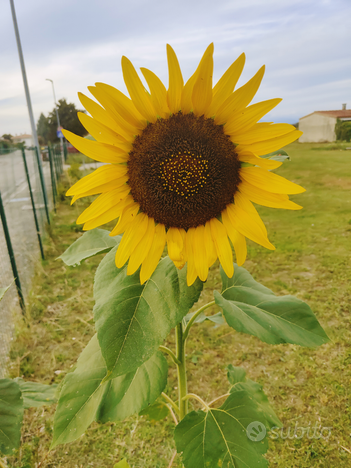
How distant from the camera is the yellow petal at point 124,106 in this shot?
0.81 m

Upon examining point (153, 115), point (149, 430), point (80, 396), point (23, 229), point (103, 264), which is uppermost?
point (153, 115)

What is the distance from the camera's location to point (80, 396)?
1.13 meters

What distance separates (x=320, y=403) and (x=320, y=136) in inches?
105

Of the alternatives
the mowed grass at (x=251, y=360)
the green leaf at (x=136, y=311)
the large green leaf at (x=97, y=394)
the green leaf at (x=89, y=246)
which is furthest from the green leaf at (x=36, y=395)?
the green leaf at (x=136, y=311)

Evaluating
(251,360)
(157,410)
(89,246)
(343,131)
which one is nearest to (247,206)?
(89,246)

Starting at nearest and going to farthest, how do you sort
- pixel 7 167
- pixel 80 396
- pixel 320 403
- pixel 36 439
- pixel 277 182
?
1. pixel 277 182
2. pixel 80 396
3. pixel 36 439
4. pixel 320 403
5. pixel 7 167

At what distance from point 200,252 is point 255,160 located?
29cm

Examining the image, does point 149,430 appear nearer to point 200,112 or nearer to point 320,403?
point 320,403

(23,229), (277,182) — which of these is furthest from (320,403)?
(23,229)

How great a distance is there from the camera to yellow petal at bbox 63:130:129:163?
857 millimetres

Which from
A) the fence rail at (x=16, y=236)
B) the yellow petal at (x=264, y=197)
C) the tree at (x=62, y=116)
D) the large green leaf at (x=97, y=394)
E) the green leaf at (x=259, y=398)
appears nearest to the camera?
the yellow petal at (x=264, y=197)

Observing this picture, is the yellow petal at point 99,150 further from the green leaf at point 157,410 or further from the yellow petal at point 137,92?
the green leaf at point 157,410

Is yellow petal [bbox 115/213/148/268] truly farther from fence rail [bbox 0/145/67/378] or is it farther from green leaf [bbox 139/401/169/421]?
fence rail [bbox 0/145/67/378]

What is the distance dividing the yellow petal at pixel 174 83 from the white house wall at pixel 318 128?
2945mm
